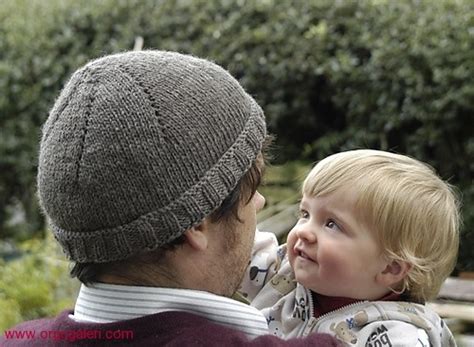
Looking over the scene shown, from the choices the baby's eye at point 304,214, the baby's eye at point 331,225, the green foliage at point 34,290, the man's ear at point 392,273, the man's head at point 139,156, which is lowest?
the green foliage at point 34,290

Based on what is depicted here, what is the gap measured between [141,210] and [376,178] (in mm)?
709

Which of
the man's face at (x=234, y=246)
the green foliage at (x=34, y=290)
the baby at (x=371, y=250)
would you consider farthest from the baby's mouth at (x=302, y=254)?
the green foliage at (x=34, y=290)

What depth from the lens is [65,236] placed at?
191 centimetres

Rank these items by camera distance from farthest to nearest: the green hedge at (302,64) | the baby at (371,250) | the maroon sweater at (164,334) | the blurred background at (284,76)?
the green hedge at (302,64) < the blurred background at (284,76) < the baby at (371,250) < the maroon sweater at (164,334)

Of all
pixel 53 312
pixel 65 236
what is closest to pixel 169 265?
pixel 65 236

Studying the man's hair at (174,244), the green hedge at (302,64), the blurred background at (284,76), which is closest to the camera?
the man's hair at (174,244)

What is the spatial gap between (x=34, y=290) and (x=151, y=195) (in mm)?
3276

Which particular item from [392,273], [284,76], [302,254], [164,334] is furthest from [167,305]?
[284,76]

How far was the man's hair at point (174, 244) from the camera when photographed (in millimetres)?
1883

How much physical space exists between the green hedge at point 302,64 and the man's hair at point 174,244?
3582 millimetres

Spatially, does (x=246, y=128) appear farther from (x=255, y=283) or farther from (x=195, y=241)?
(x=255, y=283)

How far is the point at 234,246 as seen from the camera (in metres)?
1.98

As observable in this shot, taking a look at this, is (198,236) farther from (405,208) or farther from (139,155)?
(405,208)

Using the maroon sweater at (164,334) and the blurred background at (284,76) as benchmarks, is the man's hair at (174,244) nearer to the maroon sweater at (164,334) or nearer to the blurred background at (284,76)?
the maroon sweater at (164,334)
